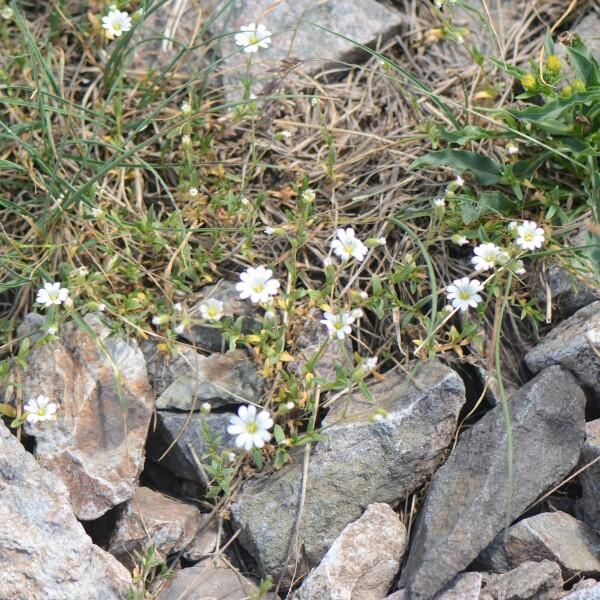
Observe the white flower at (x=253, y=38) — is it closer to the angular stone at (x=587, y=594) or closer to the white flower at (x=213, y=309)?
the white flower at (x=213, y=309)

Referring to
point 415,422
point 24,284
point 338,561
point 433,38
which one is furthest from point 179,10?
point 338,561

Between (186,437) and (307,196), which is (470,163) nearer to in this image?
(307,196)

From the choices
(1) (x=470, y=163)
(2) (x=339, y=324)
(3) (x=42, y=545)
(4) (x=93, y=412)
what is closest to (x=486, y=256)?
(1) (x=470, y=163)

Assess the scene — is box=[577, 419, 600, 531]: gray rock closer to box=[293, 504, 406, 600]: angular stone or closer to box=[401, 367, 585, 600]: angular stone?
box=[401, 367, 585, 600]: angular stone

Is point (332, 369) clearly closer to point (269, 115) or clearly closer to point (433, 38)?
point (269, 115)

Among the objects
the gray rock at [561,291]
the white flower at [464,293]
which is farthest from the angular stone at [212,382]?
the gray rock at [561,291]

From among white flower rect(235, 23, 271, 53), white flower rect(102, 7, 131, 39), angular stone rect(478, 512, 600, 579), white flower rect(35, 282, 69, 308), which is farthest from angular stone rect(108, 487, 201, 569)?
white flower rect(102, 7, 131, 39)
